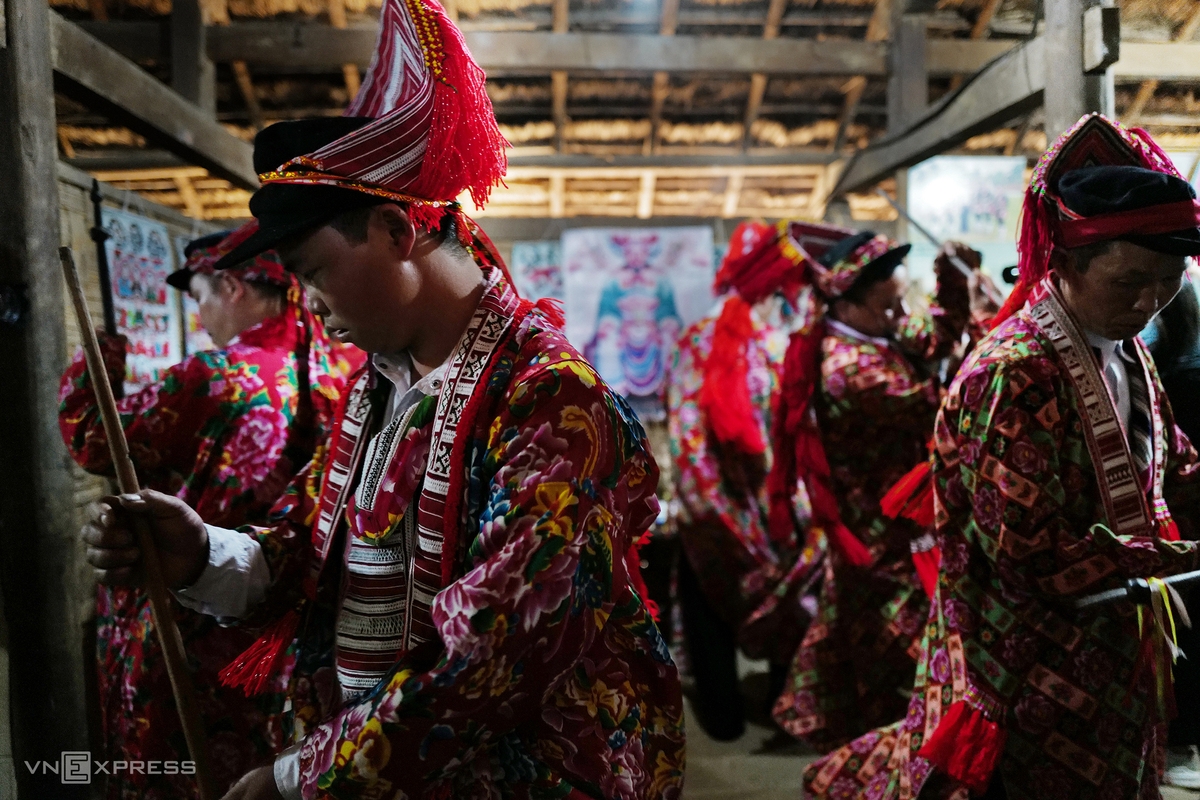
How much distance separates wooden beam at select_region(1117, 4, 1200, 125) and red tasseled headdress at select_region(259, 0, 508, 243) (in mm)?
3829

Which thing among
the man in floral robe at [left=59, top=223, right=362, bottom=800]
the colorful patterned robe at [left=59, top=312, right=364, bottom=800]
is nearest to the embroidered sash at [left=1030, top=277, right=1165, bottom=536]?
the man in floral robe at [left=59, top=223, right=362, bottom=800]

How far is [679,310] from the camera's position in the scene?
5.52 m

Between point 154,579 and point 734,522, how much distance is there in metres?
3.08

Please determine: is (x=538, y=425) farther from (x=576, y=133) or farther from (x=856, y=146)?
(x=856, y=146)

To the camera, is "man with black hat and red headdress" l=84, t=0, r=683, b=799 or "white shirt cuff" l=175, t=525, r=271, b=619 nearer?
"man with black hat and red headdress" l=84, t=0, r=683, b=799

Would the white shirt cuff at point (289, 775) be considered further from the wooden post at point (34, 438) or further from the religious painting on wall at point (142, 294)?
the religious painting on wall at point (142, 294)

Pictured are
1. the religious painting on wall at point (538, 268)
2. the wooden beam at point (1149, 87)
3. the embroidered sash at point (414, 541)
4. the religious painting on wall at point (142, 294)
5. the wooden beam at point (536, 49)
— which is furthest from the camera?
the religious painting on wall at point (538, 268)

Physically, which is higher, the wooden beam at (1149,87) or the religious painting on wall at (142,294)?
the wooden beam at (1149,87)

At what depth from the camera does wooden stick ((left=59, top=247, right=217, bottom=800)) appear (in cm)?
133

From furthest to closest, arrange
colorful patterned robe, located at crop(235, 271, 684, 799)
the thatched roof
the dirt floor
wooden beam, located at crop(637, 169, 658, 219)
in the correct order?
wooden beam, located at crop(637, 169, 658, 219) → the thatched roof → the dirt floor → colorful patterned robe, located at crop(235, 271, 684, 799)

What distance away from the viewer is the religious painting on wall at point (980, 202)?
4742 mm

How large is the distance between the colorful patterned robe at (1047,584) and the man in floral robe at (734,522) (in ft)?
6.73

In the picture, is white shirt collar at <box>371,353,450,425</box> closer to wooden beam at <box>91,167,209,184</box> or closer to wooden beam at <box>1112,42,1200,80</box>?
wooden beam at <box>1112,42,1200,80</box>

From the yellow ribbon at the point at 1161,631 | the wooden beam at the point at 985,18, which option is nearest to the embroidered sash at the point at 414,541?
the yellow ribbon at the point at 1161,631
